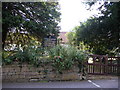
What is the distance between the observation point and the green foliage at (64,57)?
15.5 ft

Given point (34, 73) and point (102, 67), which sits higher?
point (102, 67)

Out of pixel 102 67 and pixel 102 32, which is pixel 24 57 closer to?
pixel 102 67

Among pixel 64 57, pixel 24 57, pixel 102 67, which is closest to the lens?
pixel 24 57

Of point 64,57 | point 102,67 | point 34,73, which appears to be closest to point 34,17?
point 64,57

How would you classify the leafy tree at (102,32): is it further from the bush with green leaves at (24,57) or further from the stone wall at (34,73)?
the bush with green leaves at (24,57)

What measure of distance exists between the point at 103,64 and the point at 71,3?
13.0 feet

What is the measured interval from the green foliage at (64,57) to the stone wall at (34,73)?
0.81 ft

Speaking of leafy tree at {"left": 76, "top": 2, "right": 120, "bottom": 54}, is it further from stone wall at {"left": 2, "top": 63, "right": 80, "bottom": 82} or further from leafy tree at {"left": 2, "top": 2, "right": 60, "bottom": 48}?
stone wall at {"left": 2, "top": 63, "right": 80, "bottom": 82}

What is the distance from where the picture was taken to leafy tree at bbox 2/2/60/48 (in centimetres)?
609

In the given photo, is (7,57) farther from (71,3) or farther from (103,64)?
(71,3)

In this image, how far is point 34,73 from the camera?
185 inches

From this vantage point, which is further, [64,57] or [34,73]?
[64,57]

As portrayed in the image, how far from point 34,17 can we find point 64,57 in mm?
3138

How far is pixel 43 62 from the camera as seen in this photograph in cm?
477
